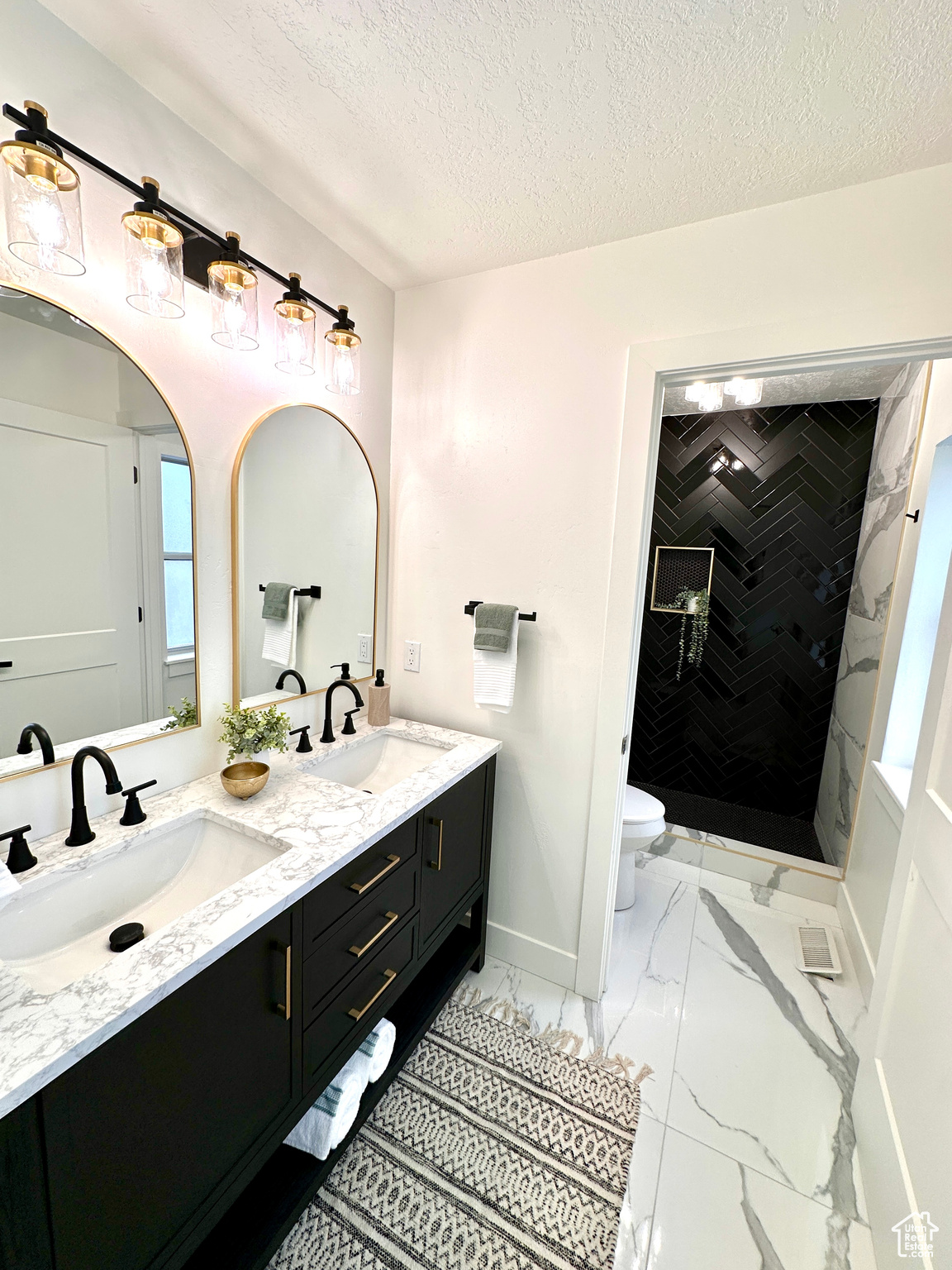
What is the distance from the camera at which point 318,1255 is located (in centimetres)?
115

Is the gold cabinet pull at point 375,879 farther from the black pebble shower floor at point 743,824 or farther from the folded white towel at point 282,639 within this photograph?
the black pebble shower floor at point 743,824

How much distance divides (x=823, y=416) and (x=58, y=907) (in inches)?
146

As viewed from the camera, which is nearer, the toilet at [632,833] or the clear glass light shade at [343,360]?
the clear glass light shade at [343,360]

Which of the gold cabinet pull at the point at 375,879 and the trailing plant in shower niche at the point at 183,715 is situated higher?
the trailing plant in shower niche at the point at 183,715

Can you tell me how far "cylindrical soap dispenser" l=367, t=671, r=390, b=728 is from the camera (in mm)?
1965

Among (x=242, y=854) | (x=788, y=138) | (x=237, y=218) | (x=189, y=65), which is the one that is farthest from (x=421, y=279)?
(x=242, y=854)

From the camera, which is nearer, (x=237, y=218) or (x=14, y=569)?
(x=14, y=569)

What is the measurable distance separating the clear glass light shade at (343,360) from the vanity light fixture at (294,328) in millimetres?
90

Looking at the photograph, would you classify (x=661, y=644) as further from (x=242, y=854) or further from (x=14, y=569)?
(x=14, y=569)

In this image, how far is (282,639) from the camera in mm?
1679

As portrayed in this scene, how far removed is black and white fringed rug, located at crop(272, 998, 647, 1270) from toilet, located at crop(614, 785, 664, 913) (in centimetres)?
80

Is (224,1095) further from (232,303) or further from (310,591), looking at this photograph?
(232,303)

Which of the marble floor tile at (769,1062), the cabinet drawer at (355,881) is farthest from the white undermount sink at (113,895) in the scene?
the marble floor tile at (769,1062)

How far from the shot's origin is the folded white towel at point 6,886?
2.83 ft
